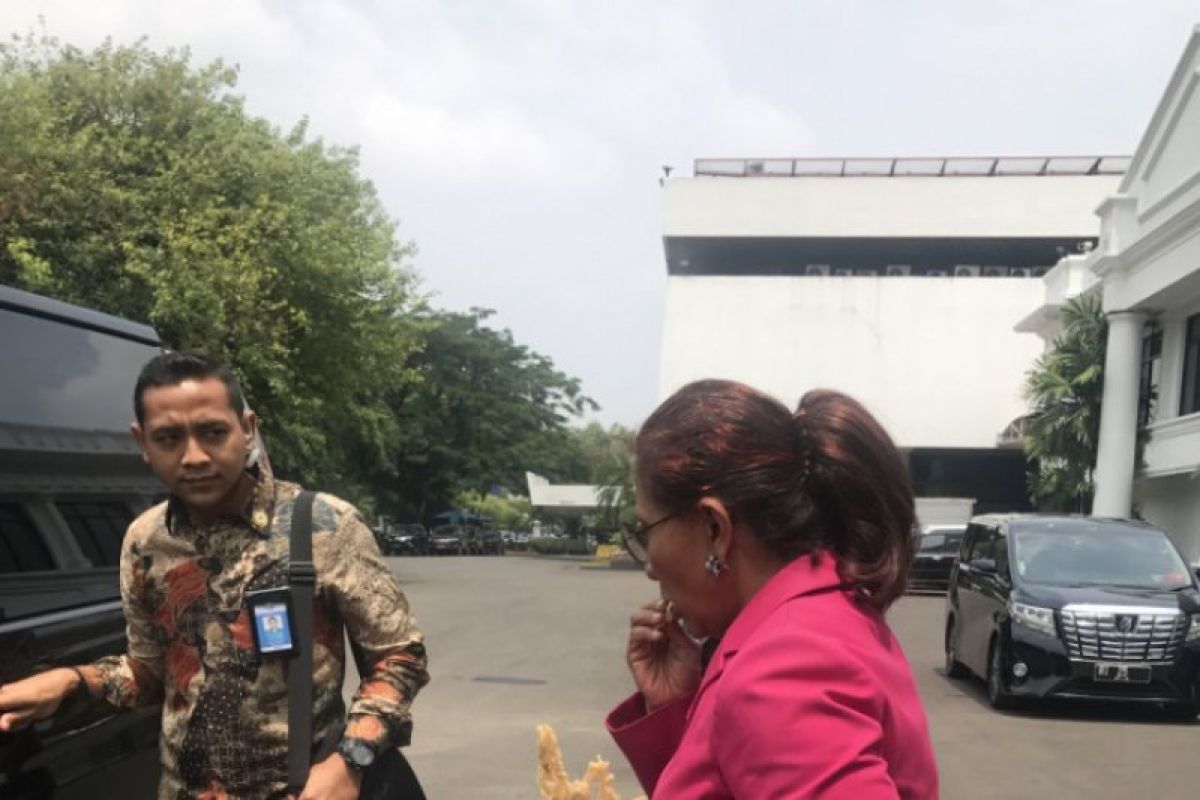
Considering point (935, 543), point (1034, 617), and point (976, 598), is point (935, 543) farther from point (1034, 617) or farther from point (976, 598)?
point (1034, 617)

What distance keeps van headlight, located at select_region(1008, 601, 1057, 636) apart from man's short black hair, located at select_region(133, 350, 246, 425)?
8.12 m

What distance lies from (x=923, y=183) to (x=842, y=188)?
10.5 feet

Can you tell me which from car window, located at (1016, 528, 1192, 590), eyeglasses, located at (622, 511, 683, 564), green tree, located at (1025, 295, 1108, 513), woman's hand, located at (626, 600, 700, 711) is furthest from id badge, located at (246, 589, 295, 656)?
green tree, located at (1025, 295, 1108, 513)

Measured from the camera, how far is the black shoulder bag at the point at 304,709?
7.09 feet

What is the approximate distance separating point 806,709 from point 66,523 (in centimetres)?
233

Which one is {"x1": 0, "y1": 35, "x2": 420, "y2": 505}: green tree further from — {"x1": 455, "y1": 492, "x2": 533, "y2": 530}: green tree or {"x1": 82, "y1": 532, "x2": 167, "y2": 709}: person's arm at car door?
{"x1": 455, "y1": 492, "x2": 533, "y2": 530}: green tree

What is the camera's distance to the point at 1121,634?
Result: 29.1 ft

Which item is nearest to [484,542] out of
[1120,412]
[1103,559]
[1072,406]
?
[1072,406]

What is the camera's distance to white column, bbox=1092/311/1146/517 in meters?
24.0

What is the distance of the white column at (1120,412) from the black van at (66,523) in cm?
2384

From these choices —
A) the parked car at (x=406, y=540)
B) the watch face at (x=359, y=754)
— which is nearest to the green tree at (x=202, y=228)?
the watch face at (x=359, y=754)

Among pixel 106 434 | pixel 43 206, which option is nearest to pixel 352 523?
pixel 106 434

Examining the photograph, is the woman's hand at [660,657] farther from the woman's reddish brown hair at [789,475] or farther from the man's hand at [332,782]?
the man's hand at [332,782]

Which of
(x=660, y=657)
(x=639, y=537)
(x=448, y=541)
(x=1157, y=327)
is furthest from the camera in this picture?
(x=448, y=541)
